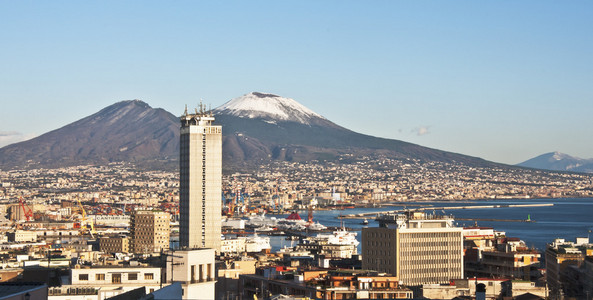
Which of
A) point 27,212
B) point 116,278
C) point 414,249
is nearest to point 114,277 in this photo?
point 116,278

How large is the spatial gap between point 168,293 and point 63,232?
139828 mm

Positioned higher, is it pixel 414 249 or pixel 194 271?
pixel 194 271

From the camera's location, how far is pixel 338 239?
122 meters

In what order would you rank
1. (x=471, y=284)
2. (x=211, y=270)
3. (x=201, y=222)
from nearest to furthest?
(x=211, y=270)
(x=471, y=284)
(x=201, y=222)

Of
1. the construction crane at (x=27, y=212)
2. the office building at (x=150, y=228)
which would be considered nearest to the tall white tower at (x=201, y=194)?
the office building at (x=150, y=228)

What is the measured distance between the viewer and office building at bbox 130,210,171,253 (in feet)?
346

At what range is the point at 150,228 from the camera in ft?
349

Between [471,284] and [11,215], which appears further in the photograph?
[11,215]

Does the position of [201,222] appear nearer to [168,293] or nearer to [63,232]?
[168,293]

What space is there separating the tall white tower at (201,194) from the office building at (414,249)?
73.1 feet

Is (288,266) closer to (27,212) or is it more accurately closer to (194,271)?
(194,271)

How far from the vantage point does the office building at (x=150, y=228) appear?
106 m

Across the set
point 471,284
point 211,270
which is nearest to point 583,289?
point 471,284

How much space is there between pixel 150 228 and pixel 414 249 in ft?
168
